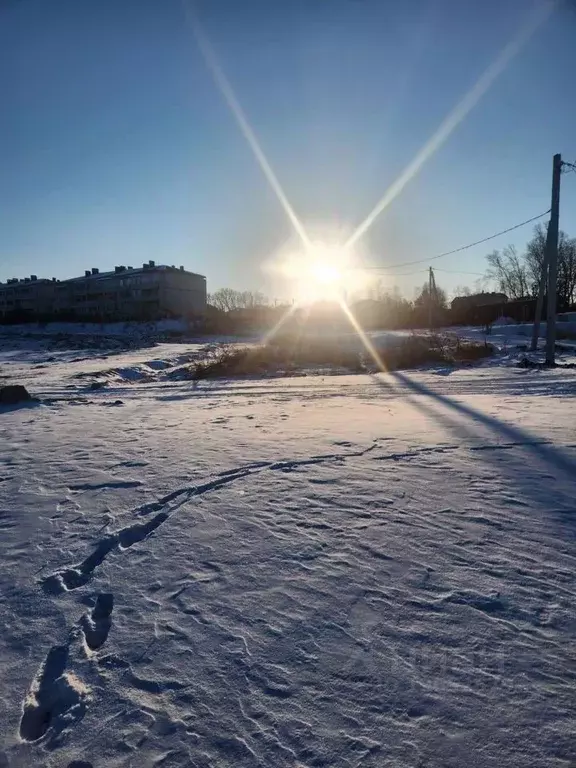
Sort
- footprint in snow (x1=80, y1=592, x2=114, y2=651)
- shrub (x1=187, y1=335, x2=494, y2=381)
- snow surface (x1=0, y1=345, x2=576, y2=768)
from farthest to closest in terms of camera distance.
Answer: shrub (x1=187, y1=335, x2=494, y2=381) → footprint in snow (x1=80, y1=592, x2=114, y2=651) → snow surface (x1=0, y1=345, x2=576, y2=768)

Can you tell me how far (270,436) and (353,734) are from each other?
15.0ft

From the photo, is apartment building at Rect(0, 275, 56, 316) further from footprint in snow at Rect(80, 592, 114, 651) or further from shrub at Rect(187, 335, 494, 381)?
footprint in snow at Rect(80, 592, 114, 651)

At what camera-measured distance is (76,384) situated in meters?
13.3

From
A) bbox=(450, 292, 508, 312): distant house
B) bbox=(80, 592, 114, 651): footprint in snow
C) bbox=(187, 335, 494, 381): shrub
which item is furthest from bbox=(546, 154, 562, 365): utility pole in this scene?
bbox=(450, 292, 508, 312): distant house

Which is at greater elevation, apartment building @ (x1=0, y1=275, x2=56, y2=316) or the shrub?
apartment building @ (x1=0, y1=275, x2=56, y2=316)

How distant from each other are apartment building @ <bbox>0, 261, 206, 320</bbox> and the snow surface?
64.4m

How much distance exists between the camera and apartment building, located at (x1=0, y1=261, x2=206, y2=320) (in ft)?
234

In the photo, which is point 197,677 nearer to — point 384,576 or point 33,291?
point 384,576

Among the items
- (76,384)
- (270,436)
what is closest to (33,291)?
(76,384)

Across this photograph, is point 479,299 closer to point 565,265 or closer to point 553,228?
point 565,265

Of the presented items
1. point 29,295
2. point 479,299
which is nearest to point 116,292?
point 29,295

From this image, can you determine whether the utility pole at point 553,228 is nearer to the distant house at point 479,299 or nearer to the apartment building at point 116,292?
the apartment building at point 116,292

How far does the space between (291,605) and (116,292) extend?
8017 cm

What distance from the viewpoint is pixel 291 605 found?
7.96ft
